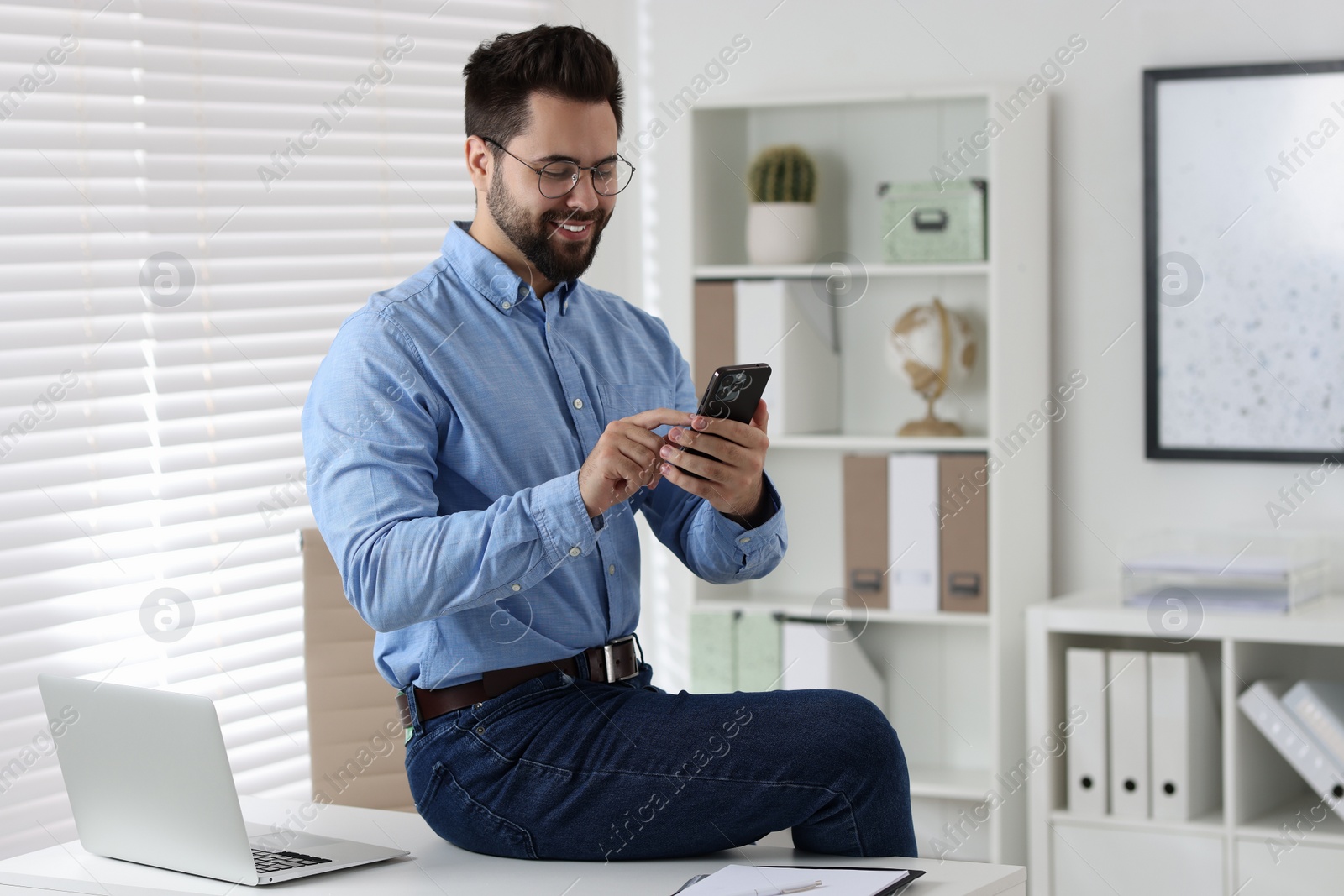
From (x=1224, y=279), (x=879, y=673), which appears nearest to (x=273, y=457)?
(x=879, y=673)

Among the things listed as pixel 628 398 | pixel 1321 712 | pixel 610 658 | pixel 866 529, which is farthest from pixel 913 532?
pixel 610 658

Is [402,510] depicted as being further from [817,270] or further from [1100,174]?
[1100,174]

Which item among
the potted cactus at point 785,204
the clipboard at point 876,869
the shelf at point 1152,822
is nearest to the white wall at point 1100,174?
the potted cactus at point 785,204

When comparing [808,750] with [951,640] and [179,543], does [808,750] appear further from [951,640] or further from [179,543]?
[951,640]

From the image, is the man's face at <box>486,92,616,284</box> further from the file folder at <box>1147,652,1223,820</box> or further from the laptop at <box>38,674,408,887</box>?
the file folder at <box>1147,652,1223,820</box>

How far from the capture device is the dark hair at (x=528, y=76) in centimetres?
176

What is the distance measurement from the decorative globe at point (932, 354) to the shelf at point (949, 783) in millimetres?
796

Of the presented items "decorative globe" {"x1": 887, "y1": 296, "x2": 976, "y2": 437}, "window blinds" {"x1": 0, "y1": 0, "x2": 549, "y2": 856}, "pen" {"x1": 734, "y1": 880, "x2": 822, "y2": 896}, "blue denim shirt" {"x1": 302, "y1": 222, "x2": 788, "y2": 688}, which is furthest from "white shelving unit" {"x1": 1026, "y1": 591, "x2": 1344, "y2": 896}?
"pen" {"x1": 734, "y1": 880, "x2": 822, "y2": 896}

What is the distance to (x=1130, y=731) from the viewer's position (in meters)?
2.96

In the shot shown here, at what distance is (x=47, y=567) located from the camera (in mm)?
2580

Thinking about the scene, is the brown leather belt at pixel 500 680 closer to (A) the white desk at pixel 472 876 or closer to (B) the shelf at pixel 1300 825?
(A) the white desk at pixel 472 876

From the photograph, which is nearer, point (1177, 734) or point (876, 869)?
point (876, 869)

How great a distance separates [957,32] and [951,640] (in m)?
1.45

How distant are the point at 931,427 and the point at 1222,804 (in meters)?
1.01
